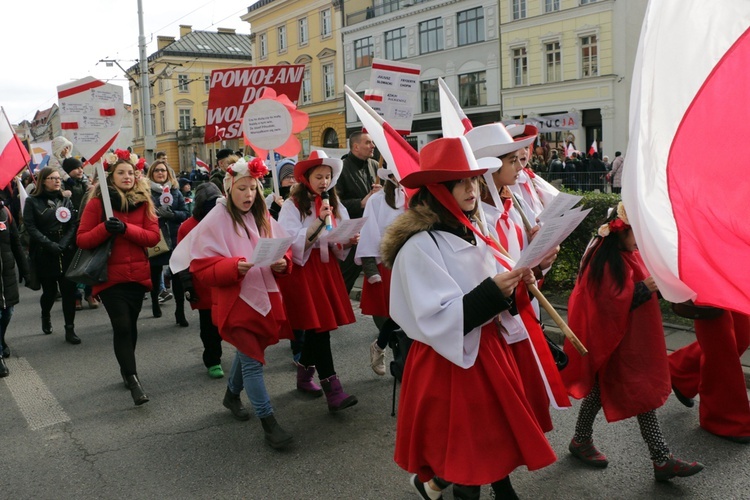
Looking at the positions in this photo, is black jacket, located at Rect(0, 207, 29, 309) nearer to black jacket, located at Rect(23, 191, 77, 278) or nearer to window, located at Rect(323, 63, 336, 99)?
black jacket, located at Rect(23, 191, 77, 278)

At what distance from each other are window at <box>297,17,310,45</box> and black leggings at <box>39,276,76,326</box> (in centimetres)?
4314

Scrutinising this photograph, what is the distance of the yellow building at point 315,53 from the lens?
46.6 meters

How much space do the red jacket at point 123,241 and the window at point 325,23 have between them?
43.2 metres

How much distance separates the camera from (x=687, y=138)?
96.9 inches

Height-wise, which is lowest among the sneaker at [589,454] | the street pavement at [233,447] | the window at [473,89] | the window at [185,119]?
the street pavement at [233,447]

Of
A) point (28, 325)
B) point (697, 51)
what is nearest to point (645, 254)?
point (697, 51)

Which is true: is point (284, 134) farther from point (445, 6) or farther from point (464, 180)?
point (445, 6)

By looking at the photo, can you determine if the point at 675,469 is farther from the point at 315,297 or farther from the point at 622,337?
the point at 315,297

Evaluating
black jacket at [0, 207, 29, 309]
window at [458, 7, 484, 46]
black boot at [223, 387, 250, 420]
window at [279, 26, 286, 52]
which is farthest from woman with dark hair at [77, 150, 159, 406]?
window at [279, 26, 286, 52]

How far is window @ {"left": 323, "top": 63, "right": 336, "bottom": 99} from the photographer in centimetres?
4728

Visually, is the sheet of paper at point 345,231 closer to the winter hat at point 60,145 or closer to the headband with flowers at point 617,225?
the headband with flowers at point 617,225

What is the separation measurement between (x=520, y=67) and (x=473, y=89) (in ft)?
10.1

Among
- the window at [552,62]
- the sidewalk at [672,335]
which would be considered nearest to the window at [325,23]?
the window at [552,62]

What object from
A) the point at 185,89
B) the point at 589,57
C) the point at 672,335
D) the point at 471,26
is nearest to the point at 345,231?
the point at 672,335
